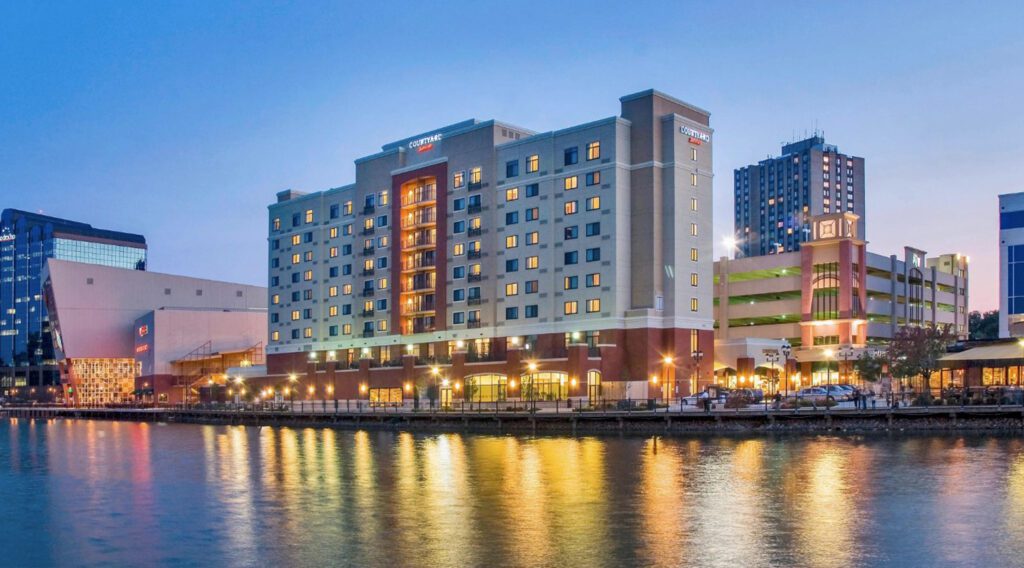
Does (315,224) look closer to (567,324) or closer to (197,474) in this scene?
(567,324)

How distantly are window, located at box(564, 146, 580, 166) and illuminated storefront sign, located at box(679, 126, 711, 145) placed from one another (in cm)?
1181

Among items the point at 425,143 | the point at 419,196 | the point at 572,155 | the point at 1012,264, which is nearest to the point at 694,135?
the point at 572,155

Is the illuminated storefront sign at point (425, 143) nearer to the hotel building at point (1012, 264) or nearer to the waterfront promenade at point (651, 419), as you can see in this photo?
the waterfront promenade at point (651, 419)

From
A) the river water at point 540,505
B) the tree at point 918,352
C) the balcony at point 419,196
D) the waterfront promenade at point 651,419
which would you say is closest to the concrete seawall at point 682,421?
the waterfront promenade at point 651,419

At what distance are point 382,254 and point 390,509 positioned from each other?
97414mm

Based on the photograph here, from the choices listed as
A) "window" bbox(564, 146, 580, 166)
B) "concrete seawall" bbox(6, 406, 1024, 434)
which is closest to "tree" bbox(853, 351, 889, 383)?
"concrete seawall" bbox(6, 406, 1024, 434)

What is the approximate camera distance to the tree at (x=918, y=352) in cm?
10469

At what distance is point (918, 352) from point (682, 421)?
32043 millimetres

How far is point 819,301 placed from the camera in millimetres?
139750

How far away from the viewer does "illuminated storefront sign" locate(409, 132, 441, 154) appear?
134750 millimetres

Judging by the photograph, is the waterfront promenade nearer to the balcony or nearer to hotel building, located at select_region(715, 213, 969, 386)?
the balcony

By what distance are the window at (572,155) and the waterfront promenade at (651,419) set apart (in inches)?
1149

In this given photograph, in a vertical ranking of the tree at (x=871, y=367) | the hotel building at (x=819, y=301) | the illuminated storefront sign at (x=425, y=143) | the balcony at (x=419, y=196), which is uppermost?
the illuminated storefront sign at (x=425, y=143)

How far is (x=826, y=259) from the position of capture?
13912cm
